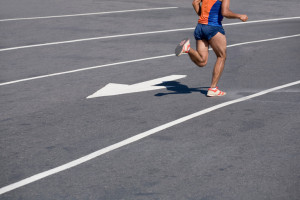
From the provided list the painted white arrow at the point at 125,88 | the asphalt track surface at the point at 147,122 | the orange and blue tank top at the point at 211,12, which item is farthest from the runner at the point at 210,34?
the painted white arrow at the point at 125,88

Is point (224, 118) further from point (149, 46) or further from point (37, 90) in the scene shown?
point (149, 46)

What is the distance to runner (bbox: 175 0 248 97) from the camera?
1003 cm

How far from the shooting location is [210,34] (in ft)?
33.5

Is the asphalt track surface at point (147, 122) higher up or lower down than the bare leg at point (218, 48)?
lower down

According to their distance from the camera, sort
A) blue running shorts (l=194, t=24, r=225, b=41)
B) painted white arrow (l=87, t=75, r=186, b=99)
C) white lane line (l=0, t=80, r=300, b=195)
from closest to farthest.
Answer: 1. white lane line (l=0, t=80, r=300, b=195)
2. blue running shorts (l=194, t=24, r=225, b=41)
3. painted white arrow (l=87, t=75, r=186, b=99)

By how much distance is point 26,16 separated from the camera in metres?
20.8

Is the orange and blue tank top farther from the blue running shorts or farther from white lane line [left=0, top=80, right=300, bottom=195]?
white lane line [left=0, top=80, right=300, bottom=195]

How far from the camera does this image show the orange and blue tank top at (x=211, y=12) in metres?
10.0

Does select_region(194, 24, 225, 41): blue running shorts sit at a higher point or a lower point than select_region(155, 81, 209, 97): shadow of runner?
higher

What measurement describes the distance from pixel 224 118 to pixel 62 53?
22.8 ft

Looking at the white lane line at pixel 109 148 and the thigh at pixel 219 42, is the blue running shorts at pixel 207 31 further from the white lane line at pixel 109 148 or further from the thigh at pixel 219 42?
the white lane line at pixel 109 148

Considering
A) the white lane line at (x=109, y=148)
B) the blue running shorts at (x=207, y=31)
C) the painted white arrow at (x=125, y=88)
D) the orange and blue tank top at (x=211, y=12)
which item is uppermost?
the orange and blue tank top at (x=211, y=12)

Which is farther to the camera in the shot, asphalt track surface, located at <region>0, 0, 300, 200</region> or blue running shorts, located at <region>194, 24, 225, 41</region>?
blue running shorts, located at <region>194, 24, 225, 41</region>

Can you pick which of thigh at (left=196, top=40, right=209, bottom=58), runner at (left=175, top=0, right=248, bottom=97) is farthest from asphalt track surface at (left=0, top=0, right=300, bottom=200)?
thigh at (left=196, top=40, right=209, bottom=58)
